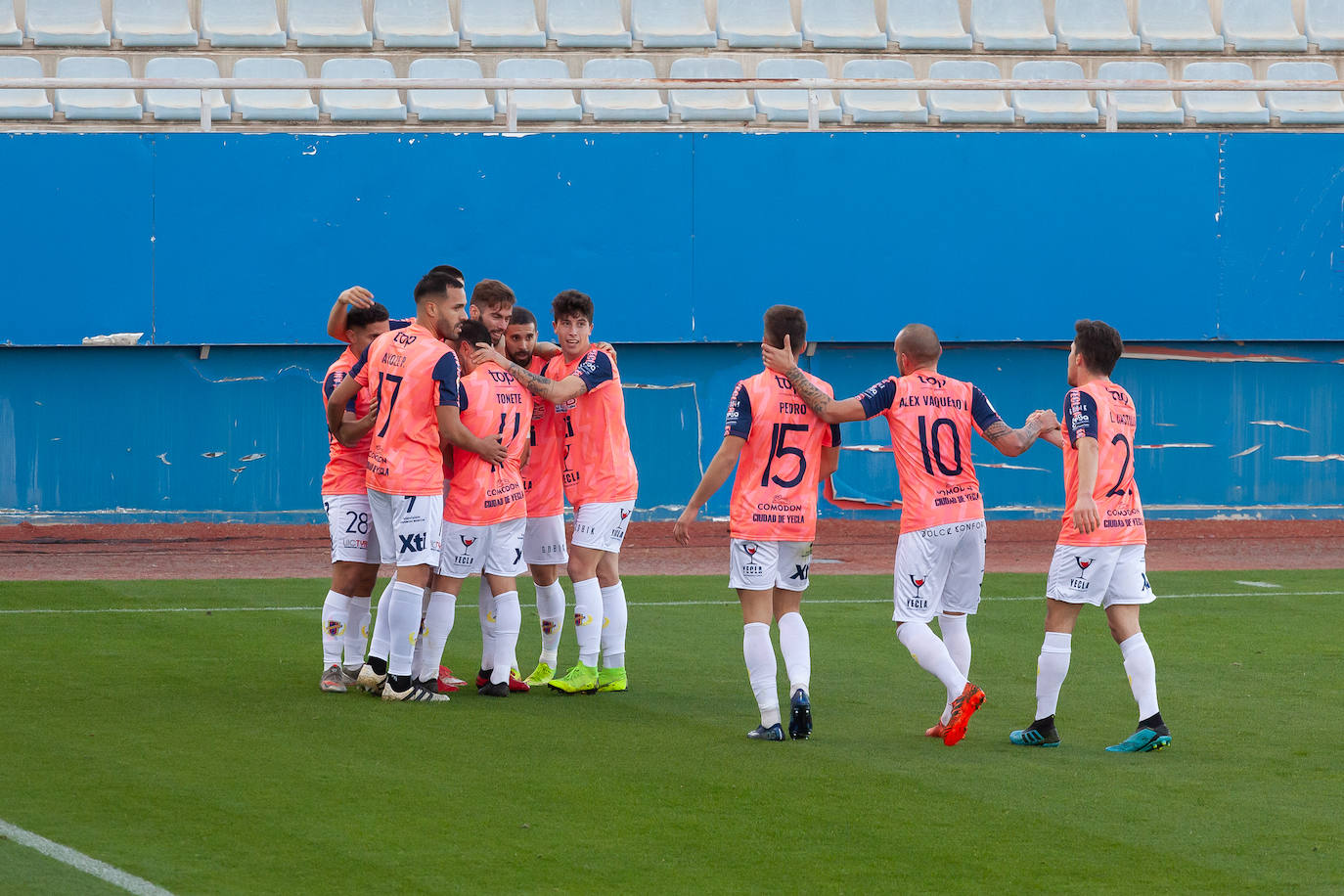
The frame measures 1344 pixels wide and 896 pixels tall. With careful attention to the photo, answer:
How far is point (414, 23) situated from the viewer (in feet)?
67.3

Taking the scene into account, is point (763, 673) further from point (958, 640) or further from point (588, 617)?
point (588, 617)

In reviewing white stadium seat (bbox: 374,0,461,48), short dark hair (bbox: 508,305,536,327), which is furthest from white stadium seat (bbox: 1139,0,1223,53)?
short dark hair (bbox: 508,305,536,327)

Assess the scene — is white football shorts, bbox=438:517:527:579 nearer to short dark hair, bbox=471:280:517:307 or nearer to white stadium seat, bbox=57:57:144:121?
short dark hair, bbox=471:280:517:307

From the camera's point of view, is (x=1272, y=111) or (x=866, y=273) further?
(x=1272, y=111)

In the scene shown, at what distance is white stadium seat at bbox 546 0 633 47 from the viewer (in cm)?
2052

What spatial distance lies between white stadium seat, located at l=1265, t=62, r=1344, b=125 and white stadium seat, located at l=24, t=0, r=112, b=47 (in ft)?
50.8

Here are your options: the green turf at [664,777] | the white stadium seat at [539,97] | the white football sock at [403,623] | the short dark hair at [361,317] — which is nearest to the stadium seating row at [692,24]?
the white stadium seat at [539,97]

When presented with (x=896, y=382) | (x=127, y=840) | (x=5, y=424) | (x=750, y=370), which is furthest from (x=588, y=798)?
(x=5, y=424)

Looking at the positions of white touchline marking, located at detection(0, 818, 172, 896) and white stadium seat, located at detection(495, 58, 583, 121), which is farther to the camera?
white stadium seat, located at detection(495, 58, 583, 121)

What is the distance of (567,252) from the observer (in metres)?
17.2

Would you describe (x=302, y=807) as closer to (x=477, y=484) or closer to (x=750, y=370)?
(x=477, y=484)

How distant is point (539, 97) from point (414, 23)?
241 centimetres

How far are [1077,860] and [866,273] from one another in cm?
1307

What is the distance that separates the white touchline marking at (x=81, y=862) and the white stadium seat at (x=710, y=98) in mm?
14993
